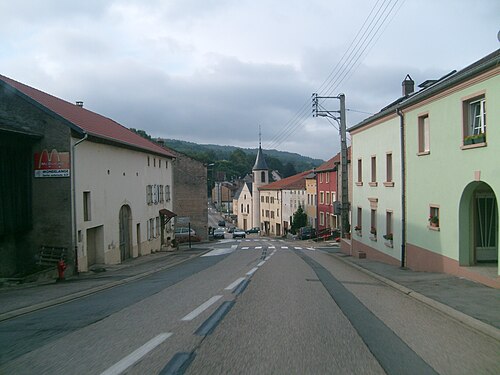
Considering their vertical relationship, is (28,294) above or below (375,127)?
below

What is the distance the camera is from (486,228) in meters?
15.3

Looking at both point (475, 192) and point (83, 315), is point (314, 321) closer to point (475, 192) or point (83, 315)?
point (83, 315)

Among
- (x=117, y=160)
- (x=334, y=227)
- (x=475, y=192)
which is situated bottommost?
(x=334, y=227)

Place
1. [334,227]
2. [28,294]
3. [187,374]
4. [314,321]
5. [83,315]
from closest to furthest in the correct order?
[187,374] < [314,321] < [83,315] < [28,294] < [334,227]

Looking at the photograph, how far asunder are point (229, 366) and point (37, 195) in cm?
1761

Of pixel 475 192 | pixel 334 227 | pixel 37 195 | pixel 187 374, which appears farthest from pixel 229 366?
pixel 334 227

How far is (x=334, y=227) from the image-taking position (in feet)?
184

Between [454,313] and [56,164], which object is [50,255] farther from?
[454,313]

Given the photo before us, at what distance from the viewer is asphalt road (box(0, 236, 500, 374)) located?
5.83m

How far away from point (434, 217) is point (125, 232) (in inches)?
727

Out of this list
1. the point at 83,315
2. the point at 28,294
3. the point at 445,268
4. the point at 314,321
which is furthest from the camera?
the point at 445,268

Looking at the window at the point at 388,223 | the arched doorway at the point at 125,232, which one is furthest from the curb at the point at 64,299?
the window at the point at 388,223

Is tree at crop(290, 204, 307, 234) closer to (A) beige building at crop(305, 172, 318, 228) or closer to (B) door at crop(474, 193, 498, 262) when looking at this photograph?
(A) beige building at crop(305, 172, 318, 228)

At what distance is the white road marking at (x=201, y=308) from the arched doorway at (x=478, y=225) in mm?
7946
